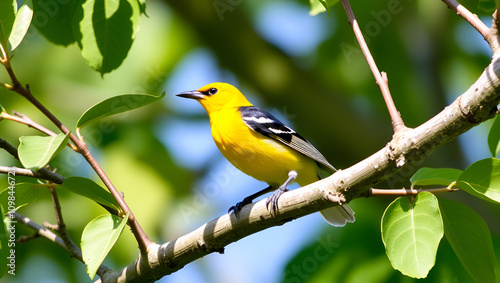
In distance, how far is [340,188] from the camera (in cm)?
238

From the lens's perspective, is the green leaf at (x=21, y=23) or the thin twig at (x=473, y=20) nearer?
the thin twig at (x=473, y=20)

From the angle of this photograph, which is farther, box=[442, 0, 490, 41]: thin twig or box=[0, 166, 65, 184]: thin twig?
box=[0, 166, 65, 184]: thin twig

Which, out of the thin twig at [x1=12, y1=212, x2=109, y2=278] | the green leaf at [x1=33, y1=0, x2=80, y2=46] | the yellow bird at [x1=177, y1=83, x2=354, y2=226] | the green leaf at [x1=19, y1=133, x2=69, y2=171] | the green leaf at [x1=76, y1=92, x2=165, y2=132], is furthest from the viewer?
the yellow bird at [x1=177, y1=83, x2=354, y2=226]

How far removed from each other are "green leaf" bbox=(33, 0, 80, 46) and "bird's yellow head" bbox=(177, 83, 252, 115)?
2177 millimetres

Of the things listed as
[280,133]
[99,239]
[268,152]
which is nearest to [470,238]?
[99,239]

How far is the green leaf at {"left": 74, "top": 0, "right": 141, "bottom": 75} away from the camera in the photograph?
120 inches

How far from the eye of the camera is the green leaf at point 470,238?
7.53ft

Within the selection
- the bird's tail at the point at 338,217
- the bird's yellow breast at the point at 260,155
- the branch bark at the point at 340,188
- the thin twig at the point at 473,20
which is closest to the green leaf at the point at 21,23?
Answer: the branch bark at the point at 340,188

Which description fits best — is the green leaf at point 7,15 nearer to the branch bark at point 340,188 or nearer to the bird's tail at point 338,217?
the branch bark at point 340,188

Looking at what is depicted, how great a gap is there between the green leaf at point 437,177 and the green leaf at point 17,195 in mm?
1760

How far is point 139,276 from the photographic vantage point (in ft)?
9.75

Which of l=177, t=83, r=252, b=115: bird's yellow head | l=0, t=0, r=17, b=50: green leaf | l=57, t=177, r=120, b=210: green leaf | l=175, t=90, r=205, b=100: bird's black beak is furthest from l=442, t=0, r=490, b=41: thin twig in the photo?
l=175, t=90, r=205, b=100: bird's black beak

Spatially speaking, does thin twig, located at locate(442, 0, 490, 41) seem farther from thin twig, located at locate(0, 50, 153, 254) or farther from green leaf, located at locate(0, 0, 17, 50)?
green leaf, located at locate(0, 0, 17, 50)

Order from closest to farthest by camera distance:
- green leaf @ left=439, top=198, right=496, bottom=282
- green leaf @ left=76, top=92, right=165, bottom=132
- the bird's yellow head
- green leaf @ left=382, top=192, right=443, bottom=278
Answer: green leaf @ left=382, top=192, right=443, bottom=278
green leaf @ left=439, top=198, right=496, bottom=282
green leaf @ left=76, top=92, right=165, bottom=132
the bird's yellow head
